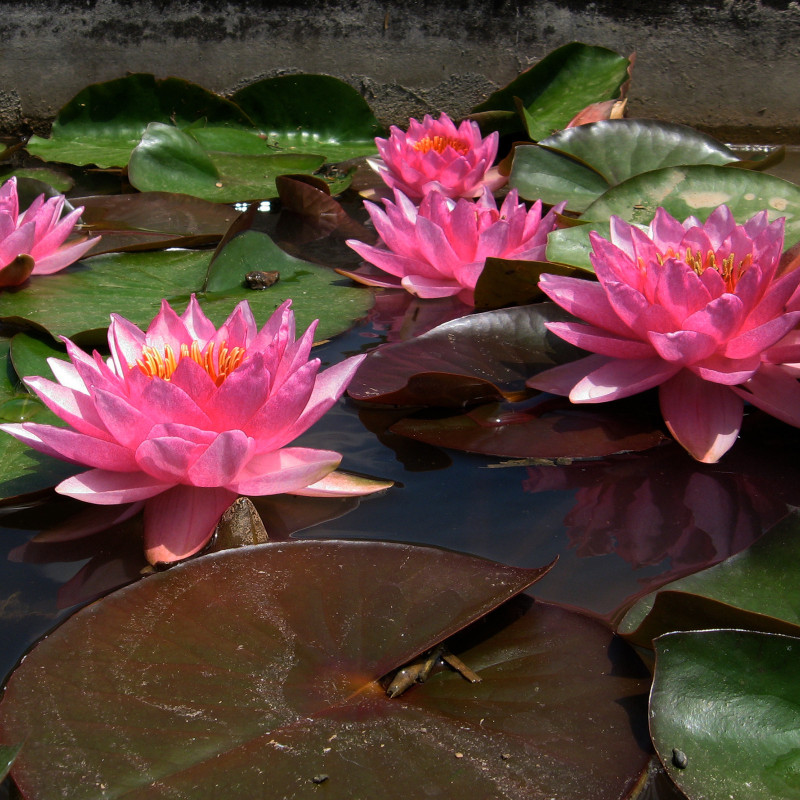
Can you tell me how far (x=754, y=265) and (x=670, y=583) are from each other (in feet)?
1.85

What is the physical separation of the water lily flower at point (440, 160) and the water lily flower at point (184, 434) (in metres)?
1.49

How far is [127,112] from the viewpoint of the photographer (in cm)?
342

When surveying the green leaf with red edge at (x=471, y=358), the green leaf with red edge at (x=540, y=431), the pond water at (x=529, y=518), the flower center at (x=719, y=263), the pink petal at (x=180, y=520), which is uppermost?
the flower center at (x=719, y=263)

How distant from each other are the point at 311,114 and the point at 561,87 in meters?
1.10

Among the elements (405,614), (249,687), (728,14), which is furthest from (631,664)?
(728,14)

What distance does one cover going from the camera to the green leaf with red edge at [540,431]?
4.54 feet

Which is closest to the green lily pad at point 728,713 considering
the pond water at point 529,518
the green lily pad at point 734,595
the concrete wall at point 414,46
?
the green lily pad at point 734,595

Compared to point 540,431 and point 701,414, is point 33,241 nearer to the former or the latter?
point 540,431

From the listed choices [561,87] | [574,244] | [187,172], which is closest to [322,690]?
[574,244]

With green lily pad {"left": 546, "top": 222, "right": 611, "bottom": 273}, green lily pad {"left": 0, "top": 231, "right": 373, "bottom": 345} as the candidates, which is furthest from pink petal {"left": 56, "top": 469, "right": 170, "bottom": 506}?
green lily pad {"left": 546, "top": 222, "right": 611, "bottom": 273}

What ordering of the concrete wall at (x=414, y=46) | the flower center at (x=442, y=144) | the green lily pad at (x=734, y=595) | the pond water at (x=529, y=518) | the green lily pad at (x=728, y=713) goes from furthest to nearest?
1. the concrete wall at (x=414, y=46)
2. the flower center at (x=442, y=144)
3. the pond water at (x=529, y=518)
4. the green lily pad at (x=734, y=595)
5. the green lily pad at (x=728, y=713)

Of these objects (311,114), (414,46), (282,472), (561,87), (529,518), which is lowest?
(529,518)

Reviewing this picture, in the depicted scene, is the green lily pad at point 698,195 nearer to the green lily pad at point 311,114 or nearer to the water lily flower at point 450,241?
the water lily flower at point 450,241

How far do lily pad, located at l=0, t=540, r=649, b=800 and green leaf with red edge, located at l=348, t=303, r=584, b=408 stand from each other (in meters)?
0.44
